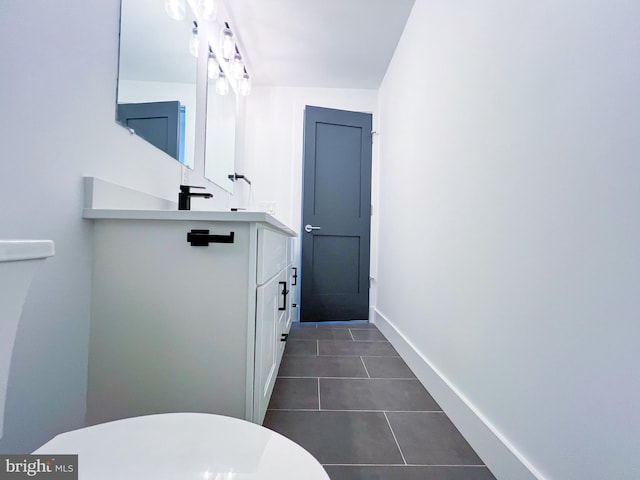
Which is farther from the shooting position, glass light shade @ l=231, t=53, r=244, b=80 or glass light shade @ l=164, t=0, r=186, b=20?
glass light shade @ l=231, t=53, r=244, b=80

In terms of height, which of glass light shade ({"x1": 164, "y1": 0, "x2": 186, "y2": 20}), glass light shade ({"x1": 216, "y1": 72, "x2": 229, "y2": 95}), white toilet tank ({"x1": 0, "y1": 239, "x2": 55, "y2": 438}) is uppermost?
glass light shade ({"x1": 216, "y1": 72, "x2": 229, "y2": 95})

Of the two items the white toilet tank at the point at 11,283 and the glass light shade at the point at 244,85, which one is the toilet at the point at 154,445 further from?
the glass light shade at the point at 244,85

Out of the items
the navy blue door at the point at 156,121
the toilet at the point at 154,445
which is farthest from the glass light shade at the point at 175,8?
the toilet at the point at 154,445

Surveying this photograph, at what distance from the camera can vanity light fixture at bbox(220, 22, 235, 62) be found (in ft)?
6.25

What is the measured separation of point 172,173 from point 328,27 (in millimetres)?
1628

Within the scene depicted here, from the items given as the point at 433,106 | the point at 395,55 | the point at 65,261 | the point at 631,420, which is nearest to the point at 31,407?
the point at 65,261

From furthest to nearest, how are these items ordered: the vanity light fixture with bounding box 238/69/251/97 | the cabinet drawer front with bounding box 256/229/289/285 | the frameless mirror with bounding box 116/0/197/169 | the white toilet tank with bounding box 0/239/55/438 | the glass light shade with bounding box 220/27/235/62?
the vanity light fixture with bounding box 238/69/251/97
the glass light shade with bounding box 220/27/235/62
the frameless mirror with bounding box 116/0/197/169
the cabinet drawer front with bounding box 256/229/289/285
the white toilet tank with bounding box 0/239/55/438

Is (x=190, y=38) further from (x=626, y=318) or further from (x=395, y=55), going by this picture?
(x=626, y=318)

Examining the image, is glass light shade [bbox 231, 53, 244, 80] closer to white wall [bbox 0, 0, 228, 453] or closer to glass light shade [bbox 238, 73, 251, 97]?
glass light shade [bbox 238, 73, 251, 97]

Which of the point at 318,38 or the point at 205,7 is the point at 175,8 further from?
the point at 318,38

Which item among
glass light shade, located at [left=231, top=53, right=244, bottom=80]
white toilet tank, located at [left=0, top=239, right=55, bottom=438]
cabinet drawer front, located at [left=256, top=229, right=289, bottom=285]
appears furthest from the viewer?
glass light shade, located at [left=231, top=53, right=244, bottom=80]

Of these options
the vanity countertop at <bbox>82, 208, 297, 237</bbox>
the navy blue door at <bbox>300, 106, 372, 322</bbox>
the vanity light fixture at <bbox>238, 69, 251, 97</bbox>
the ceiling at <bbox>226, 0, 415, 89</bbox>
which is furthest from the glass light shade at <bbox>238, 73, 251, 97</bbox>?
the vanity countertop at <bbox>82, 208, 297, 237</bbox>

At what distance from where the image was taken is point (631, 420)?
59cm

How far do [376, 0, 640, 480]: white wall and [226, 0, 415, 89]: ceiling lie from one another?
755 mm
